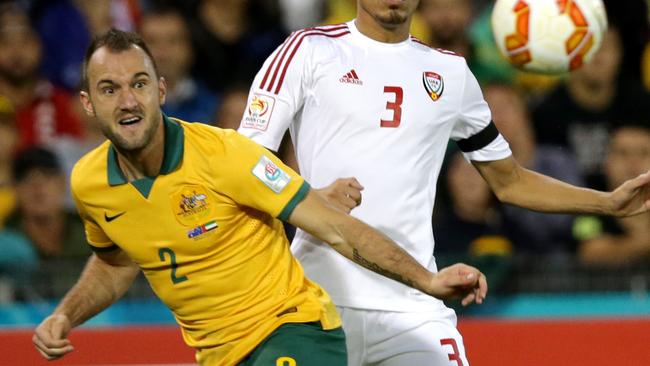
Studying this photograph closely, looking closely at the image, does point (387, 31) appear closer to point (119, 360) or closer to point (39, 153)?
A: point (119, 360)

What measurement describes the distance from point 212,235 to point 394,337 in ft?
2.65

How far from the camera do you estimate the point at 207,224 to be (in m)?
3.84

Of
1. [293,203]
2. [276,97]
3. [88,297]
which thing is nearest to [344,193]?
[293,203]

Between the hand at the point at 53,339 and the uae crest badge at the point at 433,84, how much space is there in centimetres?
148

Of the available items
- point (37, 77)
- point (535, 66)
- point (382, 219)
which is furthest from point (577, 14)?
point (37, 77)

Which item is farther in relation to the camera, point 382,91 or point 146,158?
point 382,91

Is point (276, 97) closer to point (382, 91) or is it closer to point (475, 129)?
point (382, 91)

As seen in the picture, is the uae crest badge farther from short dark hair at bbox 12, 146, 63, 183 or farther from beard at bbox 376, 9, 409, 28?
short dark hair at bbox 12, 146, 63, 183

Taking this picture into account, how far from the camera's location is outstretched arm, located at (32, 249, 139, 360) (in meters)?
3.75

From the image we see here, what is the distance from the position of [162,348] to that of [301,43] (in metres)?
2.12

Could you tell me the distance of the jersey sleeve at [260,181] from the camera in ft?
12.3

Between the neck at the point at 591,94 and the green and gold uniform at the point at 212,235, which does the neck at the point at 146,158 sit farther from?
the neck at the point at 591,94

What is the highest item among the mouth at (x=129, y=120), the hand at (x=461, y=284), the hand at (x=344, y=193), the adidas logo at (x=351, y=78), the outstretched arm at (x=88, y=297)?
the mouth at (x=129, y=120)

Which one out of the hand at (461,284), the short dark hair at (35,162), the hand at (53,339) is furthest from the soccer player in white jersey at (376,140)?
the short dark hair at (35,162)
